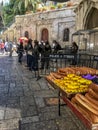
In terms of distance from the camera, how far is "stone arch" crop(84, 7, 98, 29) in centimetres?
1436

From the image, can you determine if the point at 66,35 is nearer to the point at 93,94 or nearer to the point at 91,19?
the point at 91,19

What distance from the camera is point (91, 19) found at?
14.8 m

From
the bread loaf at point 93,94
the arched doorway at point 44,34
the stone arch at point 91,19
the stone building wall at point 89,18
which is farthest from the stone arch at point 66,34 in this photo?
the bread loaf at point 93,94

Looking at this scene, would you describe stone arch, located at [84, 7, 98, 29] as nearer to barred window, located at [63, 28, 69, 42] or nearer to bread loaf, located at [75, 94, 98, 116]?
barred window, located at [63, 28, 69, 42]

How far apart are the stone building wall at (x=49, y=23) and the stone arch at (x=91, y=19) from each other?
9.84 m

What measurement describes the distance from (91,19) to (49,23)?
14.0m

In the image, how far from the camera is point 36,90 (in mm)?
7156

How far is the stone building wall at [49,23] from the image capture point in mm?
25730

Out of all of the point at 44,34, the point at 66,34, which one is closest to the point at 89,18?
the point at 66,34

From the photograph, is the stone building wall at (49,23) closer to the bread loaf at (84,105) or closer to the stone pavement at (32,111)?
the stone pavement at (32,111)

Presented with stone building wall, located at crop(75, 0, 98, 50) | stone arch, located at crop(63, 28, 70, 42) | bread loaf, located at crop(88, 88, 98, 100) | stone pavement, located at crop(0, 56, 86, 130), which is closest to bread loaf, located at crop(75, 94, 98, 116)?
bread loaf, located at crop(88, 88, 98, 100)

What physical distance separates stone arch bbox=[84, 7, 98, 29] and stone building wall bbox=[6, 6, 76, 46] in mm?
9843

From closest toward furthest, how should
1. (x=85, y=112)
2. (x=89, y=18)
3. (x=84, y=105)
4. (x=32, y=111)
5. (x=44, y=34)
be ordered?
(x=85, y=112), (x=84, y=105), (x=32, y=111), (x=89, y=18), (x=44, y=34)

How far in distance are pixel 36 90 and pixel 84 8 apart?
31.1 feet
